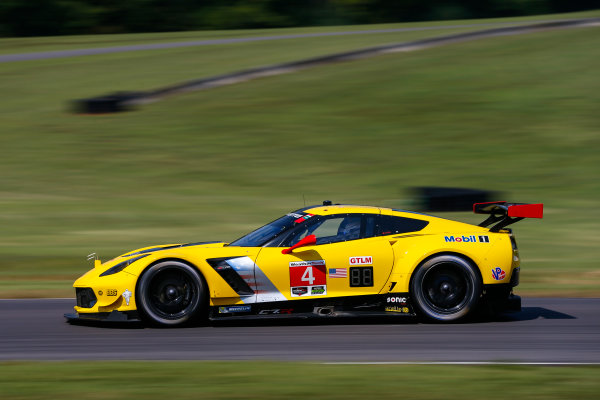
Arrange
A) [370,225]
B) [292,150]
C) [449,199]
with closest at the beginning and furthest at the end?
[370,225], [449,199], [292,150]

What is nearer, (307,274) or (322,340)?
(322,340)

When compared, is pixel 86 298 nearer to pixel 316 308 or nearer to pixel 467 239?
pixel 316 308

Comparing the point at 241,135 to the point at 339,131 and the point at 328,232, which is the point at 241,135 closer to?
the point at 339,131

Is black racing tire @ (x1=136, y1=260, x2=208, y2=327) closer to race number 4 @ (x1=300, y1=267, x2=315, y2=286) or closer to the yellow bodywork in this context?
the yellow bodywork

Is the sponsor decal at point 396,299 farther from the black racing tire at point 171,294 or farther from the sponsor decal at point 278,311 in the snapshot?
the black racing tire at point 171,294

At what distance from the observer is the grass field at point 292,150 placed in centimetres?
1462

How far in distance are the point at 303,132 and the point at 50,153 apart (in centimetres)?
649

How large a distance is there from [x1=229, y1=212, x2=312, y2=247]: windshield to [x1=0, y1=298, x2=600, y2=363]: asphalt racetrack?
813 mm

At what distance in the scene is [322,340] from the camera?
7.51m

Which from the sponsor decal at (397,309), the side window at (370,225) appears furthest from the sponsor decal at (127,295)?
Result: the sponsor decal at (397,309)

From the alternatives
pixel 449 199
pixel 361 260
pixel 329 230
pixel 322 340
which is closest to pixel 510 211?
pixel 361 260

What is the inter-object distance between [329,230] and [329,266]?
40 cm

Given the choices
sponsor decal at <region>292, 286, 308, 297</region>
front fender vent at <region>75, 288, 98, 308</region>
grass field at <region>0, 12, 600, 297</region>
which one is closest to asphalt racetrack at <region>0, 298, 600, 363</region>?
front fender vent at <region>75, 288, 98, 308</region>

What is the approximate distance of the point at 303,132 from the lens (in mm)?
22328
